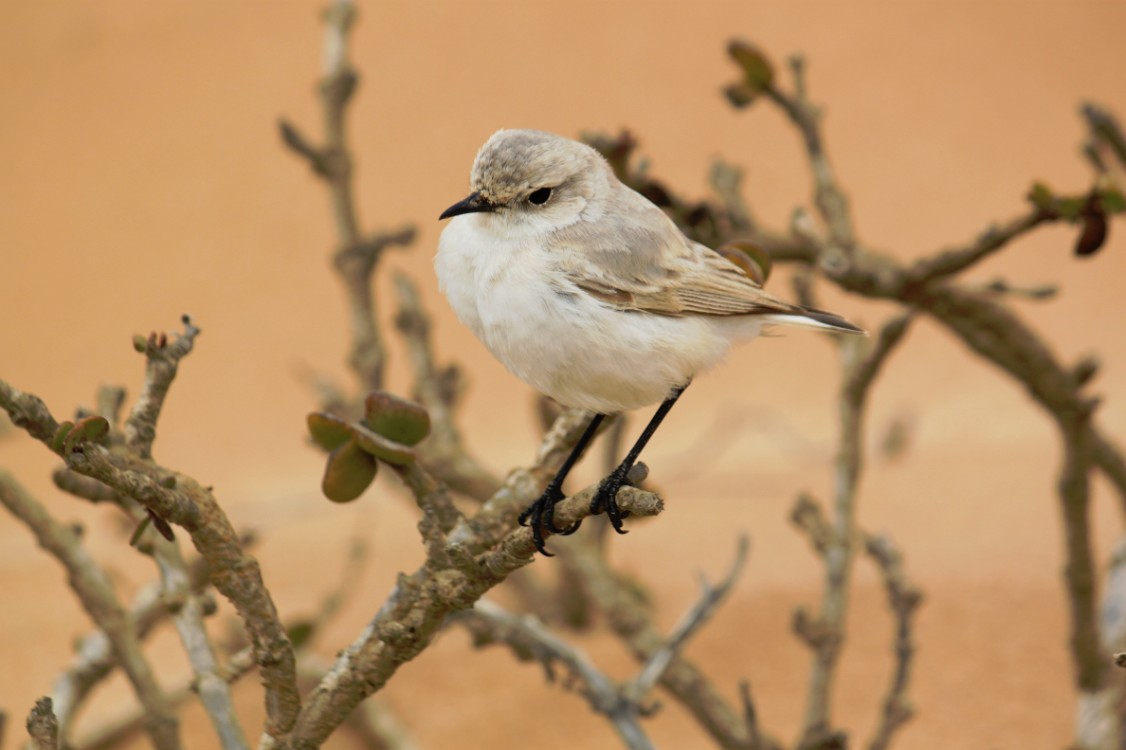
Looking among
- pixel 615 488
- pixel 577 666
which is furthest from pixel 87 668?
pixel 615 488

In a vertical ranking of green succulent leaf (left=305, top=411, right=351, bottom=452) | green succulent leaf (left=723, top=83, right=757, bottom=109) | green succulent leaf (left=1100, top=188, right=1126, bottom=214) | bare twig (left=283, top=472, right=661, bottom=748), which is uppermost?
green succulent leaf (left=723, top=83, right=757, bottom=109)

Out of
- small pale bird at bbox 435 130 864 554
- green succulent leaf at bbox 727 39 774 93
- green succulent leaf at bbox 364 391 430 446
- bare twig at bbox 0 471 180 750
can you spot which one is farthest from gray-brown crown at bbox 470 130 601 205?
bare twig at bbox 0 471 180 750

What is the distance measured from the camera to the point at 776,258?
6.25ft

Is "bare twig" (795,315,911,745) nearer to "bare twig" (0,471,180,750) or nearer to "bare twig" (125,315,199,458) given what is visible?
"bare twig" (0,471,180,750)

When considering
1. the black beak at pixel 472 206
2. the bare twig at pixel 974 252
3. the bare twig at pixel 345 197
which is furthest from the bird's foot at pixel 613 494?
the bare twig at pixel 345 197

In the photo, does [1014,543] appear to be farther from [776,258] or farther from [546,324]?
[546,324]

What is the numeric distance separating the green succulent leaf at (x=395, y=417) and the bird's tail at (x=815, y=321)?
1.33ft

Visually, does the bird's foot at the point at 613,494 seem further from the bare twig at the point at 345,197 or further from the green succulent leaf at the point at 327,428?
the bare twig at the point at 345,197

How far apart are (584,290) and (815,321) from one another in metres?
0.25

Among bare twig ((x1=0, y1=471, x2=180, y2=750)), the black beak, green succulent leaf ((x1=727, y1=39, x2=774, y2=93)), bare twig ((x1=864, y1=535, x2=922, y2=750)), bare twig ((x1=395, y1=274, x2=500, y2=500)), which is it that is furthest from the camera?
bare twig ((x1=395, y1=274, x2=500, y2=500))

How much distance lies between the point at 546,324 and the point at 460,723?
140cm

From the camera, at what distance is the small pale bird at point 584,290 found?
4.01 feet

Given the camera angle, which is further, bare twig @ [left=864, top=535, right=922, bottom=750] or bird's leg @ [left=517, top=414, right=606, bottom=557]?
bare twig @ [left=864, top=535, right=922, bottom=750]

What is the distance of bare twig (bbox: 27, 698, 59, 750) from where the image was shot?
103 cm
